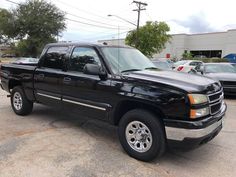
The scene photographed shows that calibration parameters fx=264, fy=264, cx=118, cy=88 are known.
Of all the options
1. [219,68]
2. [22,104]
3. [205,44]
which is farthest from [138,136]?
[205,44]

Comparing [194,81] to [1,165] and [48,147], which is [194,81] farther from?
[1,165]

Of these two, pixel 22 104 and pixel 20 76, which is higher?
pixel 20 76

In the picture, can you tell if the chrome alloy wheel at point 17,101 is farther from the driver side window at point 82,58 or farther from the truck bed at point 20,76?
the driver side window at point 82,58

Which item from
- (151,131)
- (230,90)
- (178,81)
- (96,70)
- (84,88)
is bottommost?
(230,90)

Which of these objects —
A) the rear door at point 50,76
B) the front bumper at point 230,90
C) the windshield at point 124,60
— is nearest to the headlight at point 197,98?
the windshield at point 124,60

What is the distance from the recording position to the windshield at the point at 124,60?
4.73 metres

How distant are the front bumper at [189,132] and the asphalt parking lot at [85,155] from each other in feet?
1.52

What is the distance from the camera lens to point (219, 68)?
11555 mm

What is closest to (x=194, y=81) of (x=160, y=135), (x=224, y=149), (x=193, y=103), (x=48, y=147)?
(x=193, y=103)

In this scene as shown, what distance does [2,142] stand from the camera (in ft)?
15.9

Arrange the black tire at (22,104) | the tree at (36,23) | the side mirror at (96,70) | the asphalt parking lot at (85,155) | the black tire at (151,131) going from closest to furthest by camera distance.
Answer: the asphalt parking lot at (85,155) → the black tire at (151,131) → the side mirror at (96,70) → the black tire at (22,104) → the tree at (36,23)

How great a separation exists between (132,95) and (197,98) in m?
1.00

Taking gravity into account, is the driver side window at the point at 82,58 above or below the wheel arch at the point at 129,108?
above

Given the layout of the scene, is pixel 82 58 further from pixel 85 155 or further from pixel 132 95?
pixel 85 155
